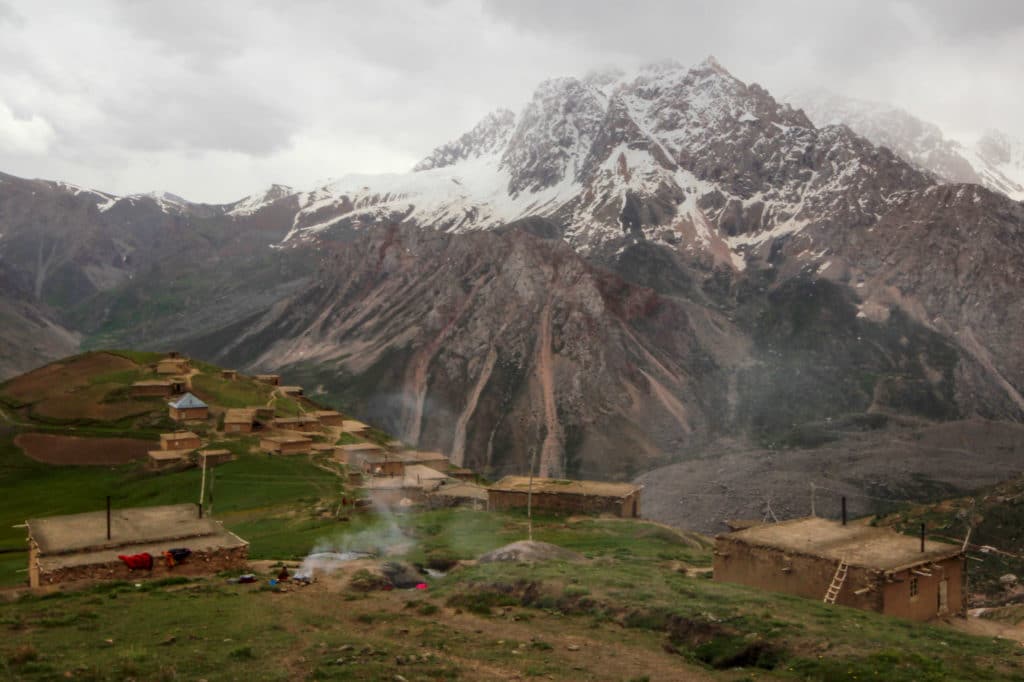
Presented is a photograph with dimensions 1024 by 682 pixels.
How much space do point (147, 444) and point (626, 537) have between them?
4889 cm

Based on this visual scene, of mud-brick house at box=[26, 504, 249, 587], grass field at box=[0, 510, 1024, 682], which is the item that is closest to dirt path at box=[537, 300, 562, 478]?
mud-brick house at box=[26, 504, 249, 587]

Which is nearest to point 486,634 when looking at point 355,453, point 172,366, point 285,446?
point 355,453

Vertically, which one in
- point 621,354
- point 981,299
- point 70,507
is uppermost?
point 981,299

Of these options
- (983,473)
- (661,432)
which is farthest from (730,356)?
(983,473)

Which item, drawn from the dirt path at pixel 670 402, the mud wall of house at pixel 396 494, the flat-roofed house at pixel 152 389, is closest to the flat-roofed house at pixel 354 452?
the mud wall of house at pixel 396 494

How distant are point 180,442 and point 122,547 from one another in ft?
145

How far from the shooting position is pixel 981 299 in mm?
195500

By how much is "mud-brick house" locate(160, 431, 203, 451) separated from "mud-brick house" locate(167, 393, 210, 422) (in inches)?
344

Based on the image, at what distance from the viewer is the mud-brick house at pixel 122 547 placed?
29906 mm

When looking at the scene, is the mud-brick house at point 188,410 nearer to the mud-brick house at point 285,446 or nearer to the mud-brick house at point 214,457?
the mud-brick house at point 285,446

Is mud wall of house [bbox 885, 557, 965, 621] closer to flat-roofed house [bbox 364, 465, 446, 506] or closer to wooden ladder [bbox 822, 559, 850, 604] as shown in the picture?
wooden ladder [bbox 822, 559, 850, 604]

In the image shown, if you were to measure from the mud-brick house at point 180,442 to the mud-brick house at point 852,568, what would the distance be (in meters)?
52.0

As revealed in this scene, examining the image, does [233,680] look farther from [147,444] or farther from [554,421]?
[554,421]

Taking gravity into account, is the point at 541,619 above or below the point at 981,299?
below
